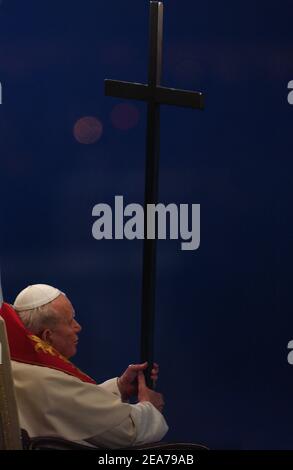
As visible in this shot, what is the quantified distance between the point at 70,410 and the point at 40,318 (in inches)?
16.0

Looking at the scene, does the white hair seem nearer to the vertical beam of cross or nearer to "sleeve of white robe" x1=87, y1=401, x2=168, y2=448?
the vertical beam of cross

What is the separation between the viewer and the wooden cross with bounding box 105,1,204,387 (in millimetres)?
3582

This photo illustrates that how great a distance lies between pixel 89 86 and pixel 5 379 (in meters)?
1.80

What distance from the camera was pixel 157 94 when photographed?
12.0 feet

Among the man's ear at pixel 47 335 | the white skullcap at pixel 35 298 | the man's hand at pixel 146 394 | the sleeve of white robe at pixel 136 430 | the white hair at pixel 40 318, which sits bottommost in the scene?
the sleeve of white robe at pixel 136 430

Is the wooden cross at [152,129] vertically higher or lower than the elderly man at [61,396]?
higher

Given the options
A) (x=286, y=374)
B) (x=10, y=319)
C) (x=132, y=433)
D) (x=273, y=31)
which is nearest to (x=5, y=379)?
(x=10, y=319)

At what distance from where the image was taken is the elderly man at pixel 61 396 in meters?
3.34

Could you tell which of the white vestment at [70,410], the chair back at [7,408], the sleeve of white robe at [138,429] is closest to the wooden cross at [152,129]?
the sleeve of white robe at [138,429]

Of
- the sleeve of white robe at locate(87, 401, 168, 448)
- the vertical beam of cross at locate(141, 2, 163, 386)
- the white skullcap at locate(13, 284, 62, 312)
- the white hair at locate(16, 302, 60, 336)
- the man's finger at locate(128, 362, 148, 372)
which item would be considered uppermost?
the vertical beam of cross at locate(141, 2, 163, 386)

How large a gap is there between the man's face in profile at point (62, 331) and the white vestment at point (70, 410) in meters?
0.18

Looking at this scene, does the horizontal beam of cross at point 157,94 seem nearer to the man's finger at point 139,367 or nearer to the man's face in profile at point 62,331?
the man's face in profile at point 62,331

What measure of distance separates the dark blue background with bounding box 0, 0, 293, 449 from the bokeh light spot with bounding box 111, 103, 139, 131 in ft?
0.10

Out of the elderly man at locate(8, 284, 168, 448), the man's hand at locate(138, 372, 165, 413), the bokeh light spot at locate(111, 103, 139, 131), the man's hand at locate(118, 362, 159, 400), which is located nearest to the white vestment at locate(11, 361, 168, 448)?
the elderly man at locate(8, 284, 168, 448)
